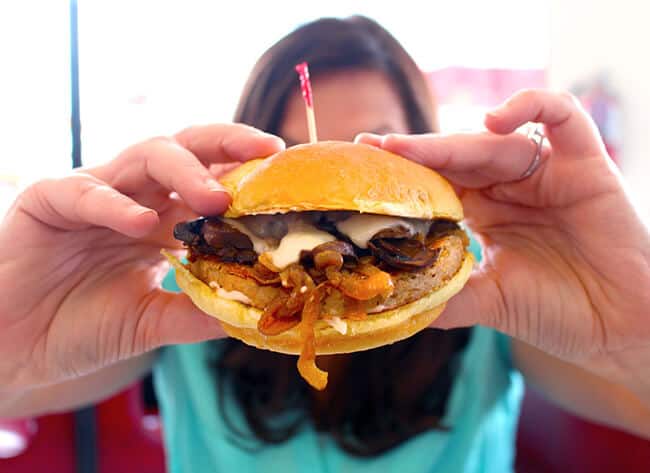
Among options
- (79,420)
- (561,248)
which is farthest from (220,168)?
(79,420)

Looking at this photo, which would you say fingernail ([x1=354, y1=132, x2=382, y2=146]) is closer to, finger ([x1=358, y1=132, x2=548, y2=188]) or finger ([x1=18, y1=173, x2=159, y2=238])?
finger ([x1=358, y1=132, x2=548, y2=188])

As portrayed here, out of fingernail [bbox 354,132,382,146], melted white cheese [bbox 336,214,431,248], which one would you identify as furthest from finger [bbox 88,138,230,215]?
fingernail [bbox 354,132,382,146]

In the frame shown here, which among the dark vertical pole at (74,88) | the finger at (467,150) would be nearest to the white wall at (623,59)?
the finger at (467,150)

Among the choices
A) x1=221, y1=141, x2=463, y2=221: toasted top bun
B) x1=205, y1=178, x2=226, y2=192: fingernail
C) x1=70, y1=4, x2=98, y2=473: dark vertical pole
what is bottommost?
x1=70, y1=4, x2=98, y2=473: dark vertical pole

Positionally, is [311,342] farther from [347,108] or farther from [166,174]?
[347,108]

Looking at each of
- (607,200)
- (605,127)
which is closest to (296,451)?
(607,200)

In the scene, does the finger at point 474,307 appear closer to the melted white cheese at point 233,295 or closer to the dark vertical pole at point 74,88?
the melted white cheese at point 233,295

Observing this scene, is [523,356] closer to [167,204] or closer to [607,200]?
[607,200]
